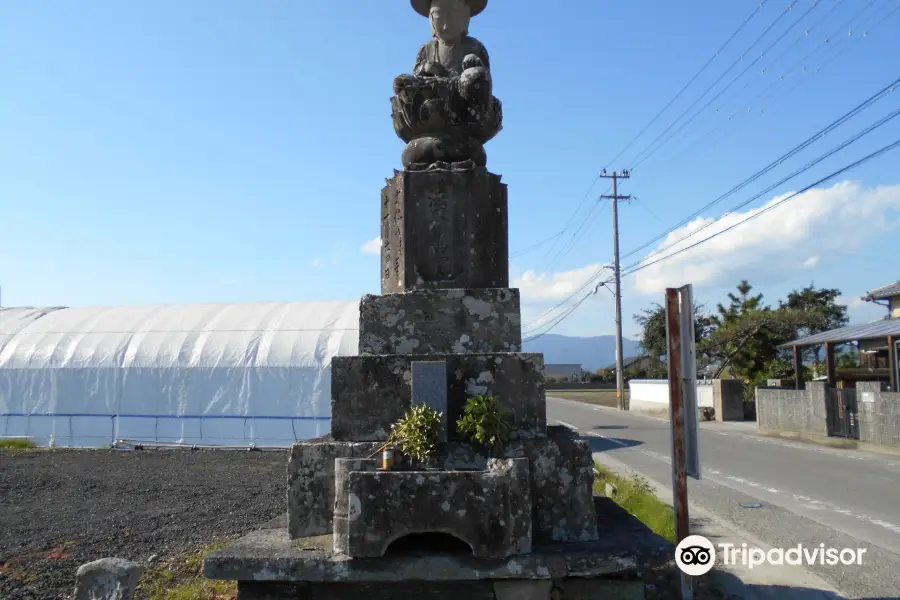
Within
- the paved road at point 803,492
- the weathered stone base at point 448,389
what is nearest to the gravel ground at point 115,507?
the weathered stone base at point 448,389

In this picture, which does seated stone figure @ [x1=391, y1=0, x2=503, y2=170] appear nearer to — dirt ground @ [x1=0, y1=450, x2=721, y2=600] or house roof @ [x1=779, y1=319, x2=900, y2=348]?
dirt ground @ [x1=0, y1=450, x2=721, y2=600]

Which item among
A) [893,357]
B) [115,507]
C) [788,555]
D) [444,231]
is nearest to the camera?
[444,231]

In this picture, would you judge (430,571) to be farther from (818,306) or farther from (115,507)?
(818,306)

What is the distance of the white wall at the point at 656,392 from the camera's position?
26.7 m

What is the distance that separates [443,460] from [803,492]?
8.37 meters

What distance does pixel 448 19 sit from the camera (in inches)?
218

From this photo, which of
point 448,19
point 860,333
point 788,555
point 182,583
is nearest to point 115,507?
point 182,583

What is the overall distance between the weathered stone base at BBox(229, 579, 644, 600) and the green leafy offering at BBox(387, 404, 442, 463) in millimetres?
716

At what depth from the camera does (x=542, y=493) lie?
4.20 m

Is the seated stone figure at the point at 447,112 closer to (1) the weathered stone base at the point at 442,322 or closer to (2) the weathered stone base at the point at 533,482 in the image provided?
(1) the weathered stone base at the point at 442,322

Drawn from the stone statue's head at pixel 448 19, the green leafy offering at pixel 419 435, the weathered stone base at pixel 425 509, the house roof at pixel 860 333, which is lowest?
the weathered stone base at pixel 425 509

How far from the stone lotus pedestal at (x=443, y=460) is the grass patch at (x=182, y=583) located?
972 mm

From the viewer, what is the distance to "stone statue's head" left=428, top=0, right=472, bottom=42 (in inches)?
218

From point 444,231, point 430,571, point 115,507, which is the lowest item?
point 115,507
